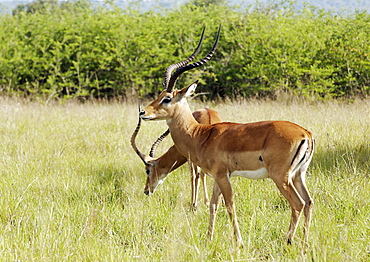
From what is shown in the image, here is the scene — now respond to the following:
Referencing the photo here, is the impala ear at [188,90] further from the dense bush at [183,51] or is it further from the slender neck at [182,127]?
the dense bush at [183,51]

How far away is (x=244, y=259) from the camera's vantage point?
2641 millimetres

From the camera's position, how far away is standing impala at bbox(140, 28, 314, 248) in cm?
329

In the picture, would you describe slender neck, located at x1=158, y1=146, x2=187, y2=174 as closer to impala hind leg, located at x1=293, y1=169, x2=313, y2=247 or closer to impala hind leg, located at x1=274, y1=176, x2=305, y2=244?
impala hind leg, located at x1=293, y1=169, x2=313, y2=247

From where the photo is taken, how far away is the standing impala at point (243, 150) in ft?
10.8

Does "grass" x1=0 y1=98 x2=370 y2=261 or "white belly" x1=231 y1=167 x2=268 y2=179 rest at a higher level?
"white belly" x1=231 y1=167 x2=268 y2=179

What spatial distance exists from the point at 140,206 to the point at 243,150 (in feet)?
3.77

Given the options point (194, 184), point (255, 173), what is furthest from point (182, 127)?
point (194, 184)

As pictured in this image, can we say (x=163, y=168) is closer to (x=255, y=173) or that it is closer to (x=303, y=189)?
(x=255, y=173)

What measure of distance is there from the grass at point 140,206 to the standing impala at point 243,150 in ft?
0.76

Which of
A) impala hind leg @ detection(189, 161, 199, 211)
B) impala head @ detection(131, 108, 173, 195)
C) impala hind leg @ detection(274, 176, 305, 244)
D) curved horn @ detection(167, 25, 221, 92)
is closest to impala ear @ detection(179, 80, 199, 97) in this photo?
curved horn @ detection(167, 25, 221, 92)

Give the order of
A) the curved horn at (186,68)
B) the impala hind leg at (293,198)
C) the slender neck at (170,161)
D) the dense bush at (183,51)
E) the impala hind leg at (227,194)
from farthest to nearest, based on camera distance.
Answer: the dense bush at (183,51) < the slender neck at (170,161) < the curved horn at (186,68) < the impala hind leg at (227,194) < the impala hind leg at (293,198)

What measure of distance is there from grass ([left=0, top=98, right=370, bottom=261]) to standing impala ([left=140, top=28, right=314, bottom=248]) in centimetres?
23

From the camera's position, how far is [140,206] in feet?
13.3

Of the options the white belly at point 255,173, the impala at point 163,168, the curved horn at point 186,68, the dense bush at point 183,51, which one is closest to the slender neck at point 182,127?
the curved horn at point 186,68
